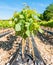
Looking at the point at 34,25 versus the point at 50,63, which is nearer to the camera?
the point at 50,63

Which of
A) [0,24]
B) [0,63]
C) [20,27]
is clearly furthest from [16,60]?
Result: [0,24]

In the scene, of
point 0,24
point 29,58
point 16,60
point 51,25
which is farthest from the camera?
point 51,25

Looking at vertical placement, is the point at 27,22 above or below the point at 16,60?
above

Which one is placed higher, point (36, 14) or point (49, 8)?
point (36, 14)

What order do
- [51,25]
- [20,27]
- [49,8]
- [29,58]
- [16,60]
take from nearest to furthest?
[16,60] < [29,58] < [20,27] < [51,25] < [49,8]

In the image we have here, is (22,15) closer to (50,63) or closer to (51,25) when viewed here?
(50,63)

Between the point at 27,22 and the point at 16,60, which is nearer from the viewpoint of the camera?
the point at 16,60

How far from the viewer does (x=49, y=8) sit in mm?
56781

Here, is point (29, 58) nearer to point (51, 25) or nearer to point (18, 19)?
point (18, 19)

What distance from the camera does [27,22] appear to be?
25.8 ft

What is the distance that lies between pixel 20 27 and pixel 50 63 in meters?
1.99

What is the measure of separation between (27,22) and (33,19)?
36 cm

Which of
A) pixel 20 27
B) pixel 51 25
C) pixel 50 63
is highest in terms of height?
pixel 20 27

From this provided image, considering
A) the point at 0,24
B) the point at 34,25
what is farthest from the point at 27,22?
the point at 0,24
